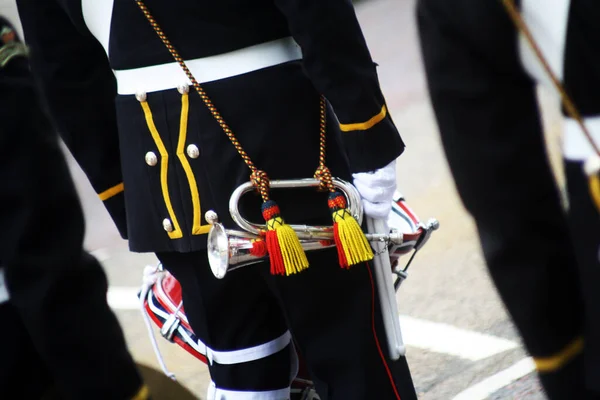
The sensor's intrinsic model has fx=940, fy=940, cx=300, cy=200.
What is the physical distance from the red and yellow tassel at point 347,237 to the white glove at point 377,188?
Answer: 0.06 m

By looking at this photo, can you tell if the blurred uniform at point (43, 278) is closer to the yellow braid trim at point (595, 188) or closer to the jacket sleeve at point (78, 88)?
the jacket sleeve at point (78, 88)

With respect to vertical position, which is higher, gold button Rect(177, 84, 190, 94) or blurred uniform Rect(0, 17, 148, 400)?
gold button Rect(177, 84, 190, 94)

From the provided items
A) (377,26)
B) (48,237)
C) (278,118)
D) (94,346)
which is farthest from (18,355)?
(377,26)

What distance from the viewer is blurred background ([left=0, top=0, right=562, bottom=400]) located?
311cm

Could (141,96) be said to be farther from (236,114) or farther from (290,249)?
(290,249)

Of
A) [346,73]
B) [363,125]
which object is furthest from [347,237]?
[346,73]

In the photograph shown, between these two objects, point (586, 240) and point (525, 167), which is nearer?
point (586, 240)

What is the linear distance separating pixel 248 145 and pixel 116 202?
0.58 meters

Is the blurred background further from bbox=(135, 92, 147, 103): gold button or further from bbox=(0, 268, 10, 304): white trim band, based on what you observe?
bbox=(0, 268, 10, 304): white trim band

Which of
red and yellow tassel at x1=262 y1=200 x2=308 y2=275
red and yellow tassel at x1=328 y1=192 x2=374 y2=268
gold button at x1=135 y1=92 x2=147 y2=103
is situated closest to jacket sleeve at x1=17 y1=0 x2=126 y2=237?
gold button at x1=135 y1=92 x2=147 y2=103

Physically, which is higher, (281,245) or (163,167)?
(163,167)

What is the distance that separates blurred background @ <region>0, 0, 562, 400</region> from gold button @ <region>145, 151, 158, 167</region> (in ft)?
2.33

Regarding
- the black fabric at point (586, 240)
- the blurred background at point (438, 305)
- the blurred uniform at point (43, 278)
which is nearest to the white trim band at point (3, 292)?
the blurred uniform at point (43, 278)

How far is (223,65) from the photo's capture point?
2.07m
